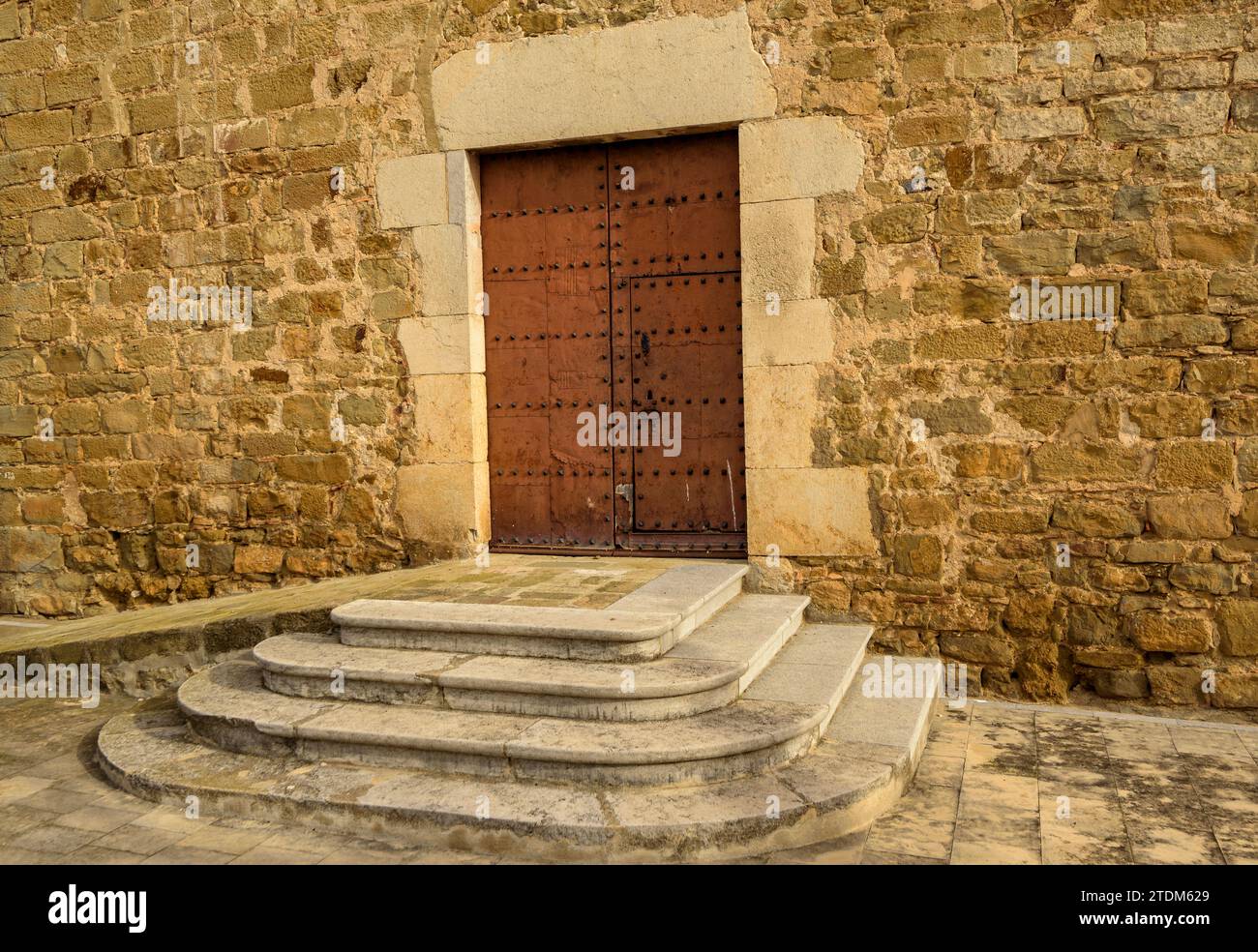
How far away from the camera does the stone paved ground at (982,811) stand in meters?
2.88

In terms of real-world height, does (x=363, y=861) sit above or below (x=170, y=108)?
below

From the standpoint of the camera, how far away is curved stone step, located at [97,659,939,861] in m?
2.80

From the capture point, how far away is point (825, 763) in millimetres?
3193

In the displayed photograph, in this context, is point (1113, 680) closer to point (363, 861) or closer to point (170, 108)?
point (363, 861)

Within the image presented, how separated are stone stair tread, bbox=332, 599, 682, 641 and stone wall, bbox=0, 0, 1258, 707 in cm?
115

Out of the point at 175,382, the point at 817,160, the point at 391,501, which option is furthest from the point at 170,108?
the point at 817,160

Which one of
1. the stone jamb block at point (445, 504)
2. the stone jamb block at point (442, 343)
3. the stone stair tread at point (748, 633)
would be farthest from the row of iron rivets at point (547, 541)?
the stone stair tread at point (748, 633)

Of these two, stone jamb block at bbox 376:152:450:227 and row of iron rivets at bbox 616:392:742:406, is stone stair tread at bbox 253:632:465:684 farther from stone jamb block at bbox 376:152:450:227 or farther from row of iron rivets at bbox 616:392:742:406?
stone jamb block at bbox 376:152:450:227

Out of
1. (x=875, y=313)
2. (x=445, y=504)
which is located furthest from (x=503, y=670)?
(x=875, y=313)

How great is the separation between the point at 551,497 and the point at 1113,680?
269 cm

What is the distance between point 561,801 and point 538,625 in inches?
31.0

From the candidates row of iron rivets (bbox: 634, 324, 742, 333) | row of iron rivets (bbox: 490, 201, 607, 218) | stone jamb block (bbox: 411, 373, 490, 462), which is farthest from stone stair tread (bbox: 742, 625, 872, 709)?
row of iron rivets (bbox: 490, 201, 607, 218)

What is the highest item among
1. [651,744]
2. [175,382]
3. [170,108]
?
[170,108]

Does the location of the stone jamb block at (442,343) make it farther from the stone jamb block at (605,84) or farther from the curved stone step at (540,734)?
the curved stone step at (540,734)
